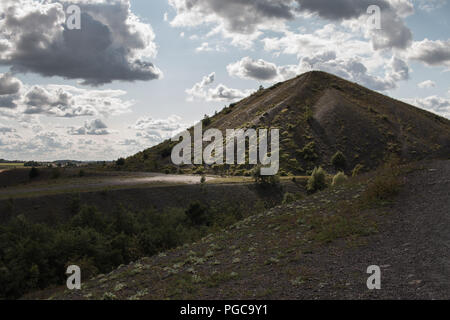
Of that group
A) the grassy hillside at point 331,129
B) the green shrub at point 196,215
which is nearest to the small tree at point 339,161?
the grassy hillside at point 331,129

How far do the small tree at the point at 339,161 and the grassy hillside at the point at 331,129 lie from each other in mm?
1569

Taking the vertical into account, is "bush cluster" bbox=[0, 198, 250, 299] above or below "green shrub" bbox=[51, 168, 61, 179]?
below

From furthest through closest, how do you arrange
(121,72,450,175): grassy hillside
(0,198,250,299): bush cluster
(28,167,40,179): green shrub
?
(121,72,450,175): grassy hillside → (28,167,40,179): green shrub → (0,198,250,299): bush cluster

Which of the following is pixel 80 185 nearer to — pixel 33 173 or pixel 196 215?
pixel 196 215

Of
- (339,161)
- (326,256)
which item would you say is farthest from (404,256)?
(339,161)

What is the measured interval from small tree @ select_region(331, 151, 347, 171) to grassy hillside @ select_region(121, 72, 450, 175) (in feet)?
5.15

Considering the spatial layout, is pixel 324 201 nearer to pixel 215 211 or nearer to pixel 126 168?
pixel 215 211

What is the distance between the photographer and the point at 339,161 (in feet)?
233

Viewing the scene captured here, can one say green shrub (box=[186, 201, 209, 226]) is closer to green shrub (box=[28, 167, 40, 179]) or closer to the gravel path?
the gravel path

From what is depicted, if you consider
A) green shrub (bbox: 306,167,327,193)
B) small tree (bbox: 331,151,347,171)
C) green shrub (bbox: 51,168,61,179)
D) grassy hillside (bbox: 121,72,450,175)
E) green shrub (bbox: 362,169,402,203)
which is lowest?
green shrub (bbox: 362,169,402,203)

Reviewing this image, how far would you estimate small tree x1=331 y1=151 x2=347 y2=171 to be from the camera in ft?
233

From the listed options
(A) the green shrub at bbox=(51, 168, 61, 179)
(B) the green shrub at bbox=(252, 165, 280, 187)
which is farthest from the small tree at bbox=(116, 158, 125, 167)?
(B) the green shrub at bbox=(252, 165, 280, 187)

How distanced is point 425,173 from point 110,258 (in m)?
21.8
